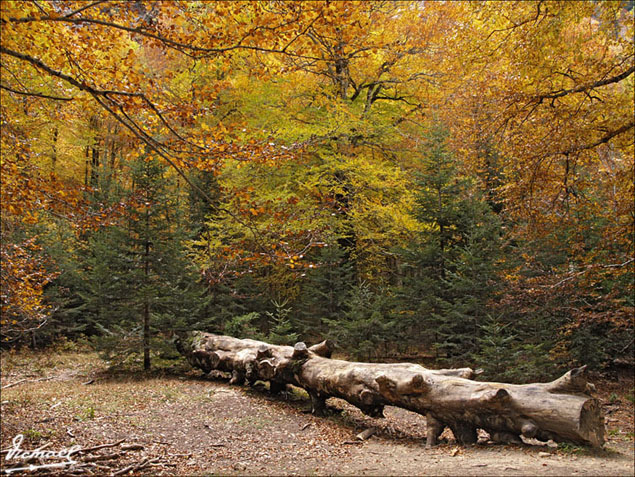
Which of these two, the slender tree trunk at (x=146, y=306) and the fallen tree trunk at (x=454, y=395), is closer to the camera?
the fallen tree trunk at (x=454, y=395)

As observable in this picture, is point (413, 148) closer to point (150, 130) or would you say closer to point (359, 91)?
point (359, 91)

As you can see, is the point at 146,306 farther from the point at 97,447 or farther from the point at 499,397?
the point at 499,397

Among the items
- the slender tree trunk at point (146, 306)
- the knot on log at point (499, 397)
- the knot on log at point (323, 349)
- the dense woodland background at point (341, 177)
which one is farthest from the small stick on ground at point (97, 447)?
the slender tree trunk at point (146, 306)

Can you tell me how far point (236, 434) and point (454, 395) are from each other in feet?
11.6

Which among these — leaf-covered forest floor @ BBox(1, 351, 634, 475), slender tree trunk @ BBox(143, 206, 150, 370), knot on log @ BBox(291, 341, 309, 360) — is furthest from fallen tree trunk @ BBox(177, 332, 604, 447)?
slender tree trunk @ BBox(143, 206, 150, 370)

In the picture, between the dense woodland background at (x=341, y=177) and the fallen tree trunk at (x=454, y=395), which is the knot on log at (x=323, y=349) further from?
the dense woodland background at (x=341, y=177)

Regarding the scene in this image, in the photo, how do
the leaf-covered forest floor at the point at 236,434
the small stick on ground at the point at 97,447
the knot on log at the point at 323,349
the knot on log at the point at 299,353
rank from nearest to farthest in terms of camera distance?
the leaf-covered forest floor at the point at 236,434, the small stick on ground at the point at 97,447, the knot on log at the point at 299,353, the knot on log at the point at 323,349

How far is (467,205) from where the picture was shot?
509 inches

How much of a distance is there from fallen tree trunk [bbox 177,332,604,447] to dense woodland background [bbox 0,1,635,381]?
2.59m

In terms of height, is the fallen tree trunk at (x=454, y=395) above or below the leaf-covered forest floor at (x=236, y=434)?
above

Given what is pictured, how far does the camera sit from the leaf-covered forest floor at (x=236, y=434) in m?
5.12

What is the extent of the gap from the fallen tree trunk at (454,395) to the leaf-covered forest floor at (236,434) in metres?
0.25

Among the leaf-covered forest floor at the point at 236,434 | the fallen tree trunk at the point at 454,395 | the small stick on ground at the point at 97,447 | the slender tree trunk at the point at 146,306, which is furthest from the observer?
the slender tree trunk at the point at 146,306

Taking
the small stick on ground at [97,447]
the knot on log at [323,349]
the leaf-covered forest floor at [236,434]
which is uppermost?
the knot on log at [323,349]
